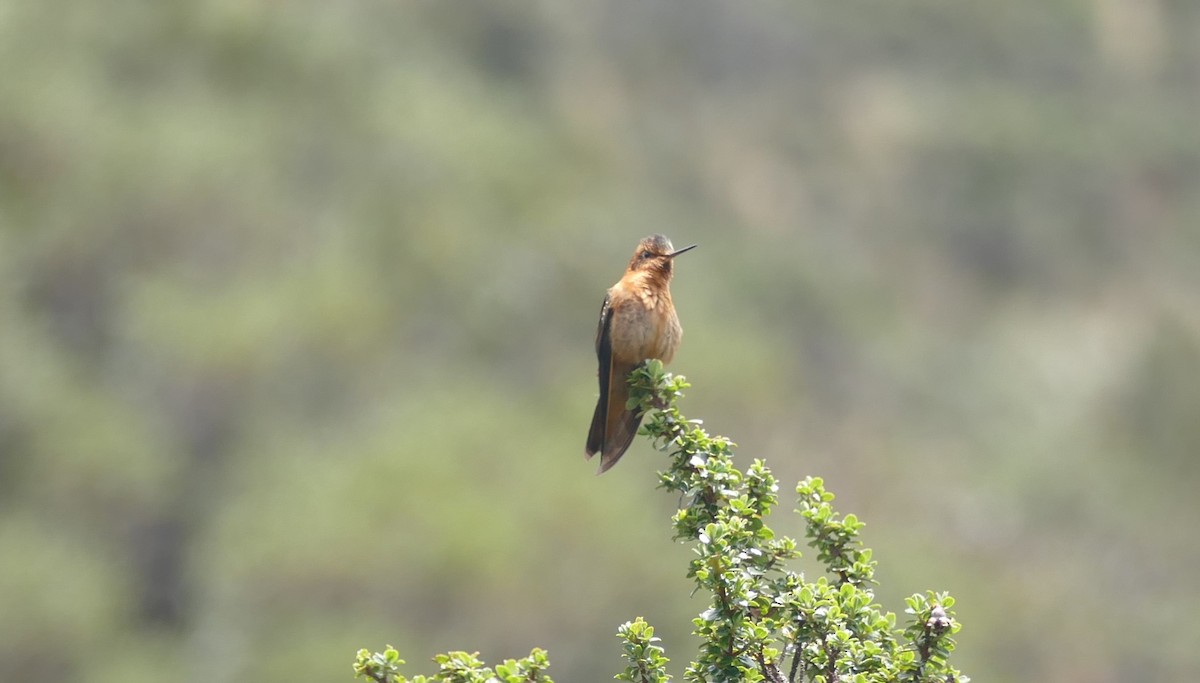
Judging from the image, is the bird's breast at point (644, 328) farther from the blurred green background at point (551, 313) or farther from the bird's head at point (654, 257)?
the blurred green background at point (551, 313)

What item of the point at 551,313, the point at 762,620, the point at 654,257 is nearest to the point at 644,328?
the point at 654,257

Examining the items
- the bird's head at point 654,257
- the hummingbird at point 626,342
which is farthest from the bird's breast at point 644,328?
the bird's head at point 654,257

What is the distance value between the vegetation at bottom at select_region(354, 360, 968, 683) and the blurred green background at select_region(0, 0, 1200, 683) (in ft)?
62.3

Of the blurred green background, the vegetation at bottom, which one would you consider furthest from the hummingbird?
the blurred green background

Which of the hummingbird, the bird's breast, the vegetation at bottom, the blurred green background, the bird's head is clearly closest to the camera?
the vegetation at bottom

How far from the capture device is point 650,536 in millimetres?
28469

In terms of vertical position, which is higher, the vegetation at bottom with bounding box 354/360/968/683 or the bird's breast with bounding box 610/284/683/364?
the bird's breast with bounding box 610/284/683/364

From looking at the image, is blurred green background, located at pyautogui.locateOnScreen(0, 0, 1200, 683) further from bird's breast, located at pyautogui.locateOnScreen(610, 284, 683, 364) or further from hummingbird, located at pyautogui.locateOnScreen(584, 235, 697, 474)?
bird's breast, located at pyautogui.locateOnScreen(610, 284, 683, 364)

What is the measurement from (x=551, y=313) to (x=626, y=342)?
94.8 ft

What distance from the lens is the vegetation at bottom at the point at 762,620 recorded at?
5469mm

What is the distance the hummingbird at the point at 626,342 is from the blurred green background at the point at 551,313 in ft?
55.9

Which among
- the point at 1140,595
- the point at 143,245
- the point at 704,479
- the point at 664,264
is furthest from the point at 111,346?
the point at 1140,595

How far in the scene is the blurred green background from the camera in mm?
26469

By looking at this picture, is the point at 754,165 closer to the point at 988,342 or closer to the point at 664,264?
the point at 988,342
